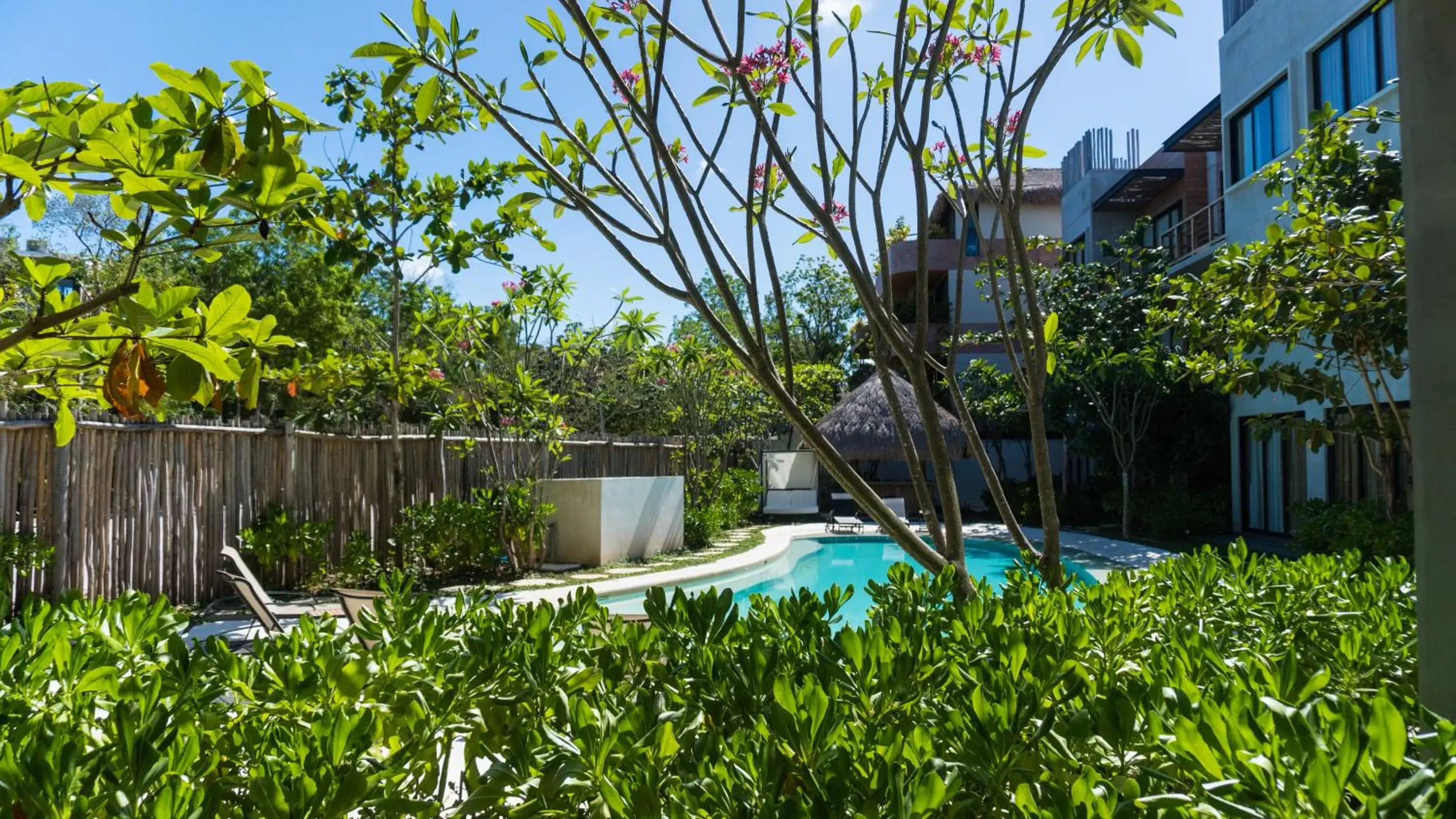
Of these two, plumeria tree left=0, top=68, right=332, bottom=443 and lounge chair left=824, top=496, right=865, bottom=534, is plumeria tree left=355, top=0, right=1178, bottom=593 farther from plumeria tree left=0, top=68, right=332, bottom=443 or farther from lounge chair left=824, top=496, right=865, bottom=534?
lounge chair left=824, top=496, right=865, bottom=534

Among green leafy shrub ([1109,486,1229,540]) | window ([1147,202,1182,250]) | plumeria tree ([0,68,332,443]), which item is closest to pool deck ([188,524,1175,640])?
green leafy shrub ([1109,486,1229,540])

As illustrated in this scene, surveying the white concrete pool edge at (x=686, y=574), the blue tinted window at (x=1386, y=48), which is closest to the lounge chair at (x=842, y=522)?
the white concrete pool edge at (x=686, y=574)

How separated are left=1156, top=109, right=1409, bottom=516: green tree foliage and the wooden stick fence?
8.28 meters

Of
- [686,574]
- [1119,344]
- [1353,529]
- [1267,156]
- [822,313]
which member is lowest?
[686,574]

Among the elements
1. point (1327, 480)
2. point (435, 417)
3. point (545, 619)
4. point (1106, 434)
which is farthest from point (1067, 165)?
point (545, 619)

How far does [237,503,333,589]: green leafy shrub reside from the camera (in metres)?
8.89

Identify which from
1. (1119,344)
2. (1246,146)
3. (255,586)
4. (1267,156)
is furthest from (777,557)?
(1246,146)

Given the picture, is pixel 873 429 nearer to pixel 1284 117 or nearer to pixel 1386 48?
pixel 1284 117

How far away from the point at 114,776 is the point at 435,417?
9.70m

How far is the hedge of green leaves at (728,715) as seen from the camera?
1237 mm

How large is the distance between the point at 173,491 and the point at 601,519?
5.13 meters

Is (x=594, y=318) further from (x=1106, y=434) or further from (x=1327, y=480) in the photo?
(x=1327, y=480)

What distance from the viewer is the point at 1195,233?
17.5m

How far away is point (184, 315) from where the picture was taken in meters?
1.58
